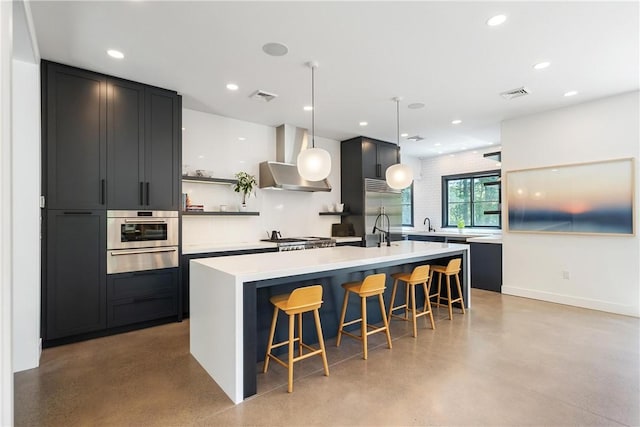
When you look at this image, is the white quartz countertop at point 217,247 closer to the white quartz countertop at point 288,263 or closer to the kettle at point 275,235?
the kettle at point 275,235

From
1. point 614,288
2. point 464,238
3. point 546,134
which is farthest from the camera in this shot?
point 464,238

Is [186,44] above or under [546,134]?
above

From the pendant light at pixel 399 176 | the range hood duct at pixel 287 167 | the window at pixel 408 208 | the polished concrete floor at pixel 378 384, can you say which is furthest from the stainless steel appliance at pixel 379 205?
the polished concrete floor at pixel 378 384

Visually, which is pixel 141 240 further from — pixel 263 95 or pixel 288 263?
pixel 263 95

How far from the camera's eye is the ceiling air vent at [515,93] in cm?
386

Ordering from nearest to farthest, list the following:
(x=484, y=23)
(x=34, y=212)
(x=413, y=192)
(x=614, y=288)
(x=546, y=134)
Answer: (x=484, y=23), (x=34, y=212), (x=614, y=288), (x=546, y=134), (x=413, y=192)

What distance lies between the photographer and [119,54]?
118 inches

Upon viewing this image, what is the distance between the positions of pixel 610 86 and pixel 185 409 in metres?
5.42

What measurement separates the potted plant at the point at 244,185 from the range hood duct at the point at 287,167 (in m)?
0.27

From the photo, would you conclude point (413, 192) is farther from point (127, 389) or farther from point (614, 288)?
point (127, 389)

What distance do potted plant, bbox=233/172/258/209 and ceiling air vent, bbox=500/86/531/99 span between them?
143 inches

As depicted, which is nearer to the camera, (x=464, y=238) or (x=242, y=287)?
(x=242, y=287)

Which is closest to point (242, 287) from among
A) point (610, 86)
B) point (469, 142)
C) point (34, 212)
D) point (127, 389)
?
point (127, 389)

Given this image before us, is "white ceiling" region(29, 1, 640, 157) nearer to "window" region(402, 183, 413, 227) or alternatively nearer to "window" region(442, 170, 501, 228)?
"window" region(442, 170, 501, 228)
